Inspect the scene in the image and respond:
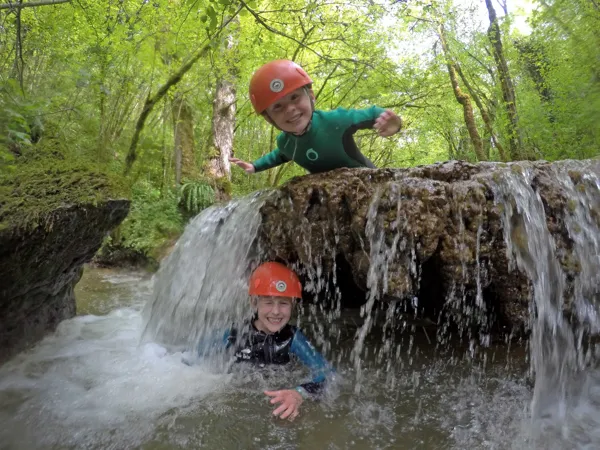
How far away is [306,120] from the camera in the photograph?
3107 mm

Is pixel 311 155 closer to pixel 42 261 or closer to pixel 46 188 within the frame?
pixel 46 188

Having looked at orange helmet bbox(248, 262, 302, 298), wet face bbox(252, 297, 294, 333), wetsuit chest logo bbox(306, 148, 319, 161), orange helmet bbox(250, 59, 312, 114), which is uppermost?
orange helmet bbox(250, 59, 312, 114)

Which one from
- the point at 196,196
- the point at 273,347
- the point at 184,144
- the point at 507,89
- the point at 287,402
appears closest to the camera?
the point at 287,402

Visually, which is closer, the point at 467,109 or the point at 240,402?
the point at 240,402

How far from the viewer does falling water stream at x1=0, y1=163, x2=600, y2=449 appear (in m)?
2.10

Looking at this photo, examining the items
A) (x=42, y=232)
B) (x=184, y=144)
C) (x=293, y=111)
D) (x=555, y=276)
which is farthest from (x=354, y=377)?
(x=184, y=144)

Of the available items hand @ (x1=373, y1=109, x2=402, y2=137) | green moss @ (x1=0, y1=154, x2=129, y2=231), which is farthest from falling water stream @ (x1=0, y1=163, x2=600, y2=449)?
green moss @ (x1=0, y1=154, x2=129, y2=231)

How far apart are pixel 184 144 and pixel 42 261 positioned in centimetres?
942

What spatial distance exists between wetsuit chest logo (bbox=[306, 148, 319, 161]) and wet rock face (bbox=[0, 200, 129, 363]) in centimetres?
159

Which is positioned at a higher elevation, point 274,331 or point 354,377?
point 274,331

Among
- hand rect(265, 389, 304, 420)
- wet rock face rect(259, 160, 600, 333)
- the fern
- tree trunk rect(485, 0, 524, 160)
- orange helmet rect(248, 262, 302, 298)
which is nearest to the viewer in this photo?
hand rect(265, 389, 304, 420)

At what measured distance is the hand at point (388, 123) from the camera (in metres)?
2.76

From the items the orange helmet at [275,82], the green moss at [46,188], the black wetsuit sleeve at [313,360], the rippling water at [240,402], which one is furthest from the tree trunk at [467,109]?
the green moss at [46,188]

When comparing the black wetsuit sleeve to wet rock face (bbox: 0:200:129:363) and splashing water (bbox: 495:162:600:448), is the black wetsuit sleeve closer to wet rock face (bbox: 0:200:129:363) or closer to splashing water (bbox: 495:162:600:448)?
splashing water (bbox: 495:162:600:448)
